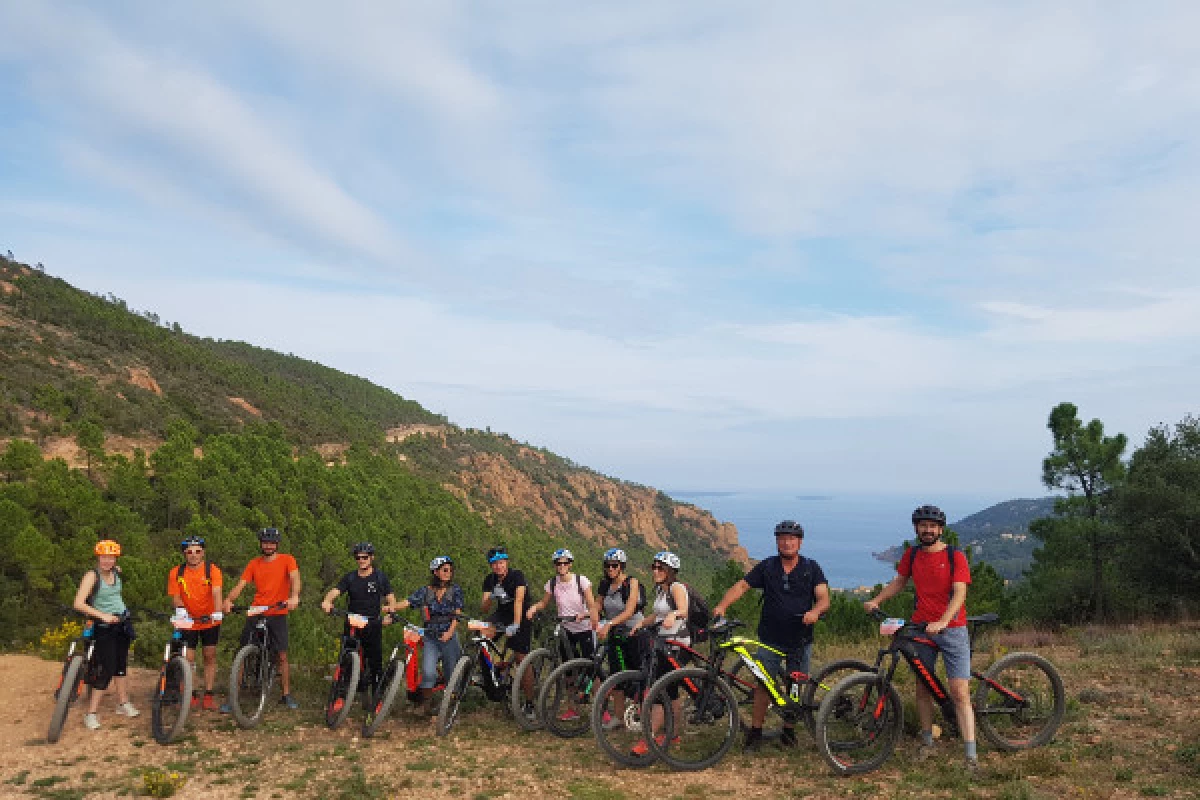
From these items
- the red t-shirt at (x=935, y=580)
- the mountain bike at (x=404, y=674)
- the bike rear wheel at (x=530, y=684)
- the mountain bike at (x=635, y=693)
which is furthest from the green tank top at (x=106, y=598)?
the red t-shirt at (x=935, y=580)

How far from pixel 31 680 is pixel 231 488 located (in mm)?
15349

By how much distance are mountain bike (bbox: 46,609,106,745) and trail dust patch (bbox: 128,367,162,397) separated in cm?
3267

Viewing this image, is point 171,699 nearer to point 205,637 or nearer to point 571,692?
point 205,637

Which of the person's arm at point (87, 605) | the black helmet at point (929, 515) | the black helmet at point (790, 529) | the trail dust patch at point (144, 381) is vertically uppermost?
the trail dust patch at point (144, 381)

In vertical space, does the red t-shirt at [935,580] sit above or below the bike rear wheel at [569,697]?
above

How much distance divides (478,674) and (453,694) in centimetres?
43

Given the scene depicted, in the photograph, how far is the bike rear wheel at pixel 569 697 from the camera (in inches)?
289

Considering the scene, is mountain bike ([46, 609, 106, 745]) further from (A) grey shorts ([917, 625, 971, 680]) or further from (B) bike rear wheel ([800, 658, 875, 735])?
(A) grey shorts ([917, 625, 971, 680])

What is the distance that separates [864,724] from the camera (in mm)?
6055

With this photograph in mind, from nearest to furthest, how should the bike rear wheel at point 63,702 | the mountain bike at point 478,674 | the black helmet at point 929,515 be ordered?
1. the black helmet at point 929,515
2. the bike rear wheel at point 63,702
3. the mountain bike at point 478,674

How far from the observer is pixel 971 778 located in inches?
220

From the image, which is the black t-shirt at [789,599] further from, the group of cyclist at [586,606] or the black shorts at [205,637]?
the black shorts at [205,637]

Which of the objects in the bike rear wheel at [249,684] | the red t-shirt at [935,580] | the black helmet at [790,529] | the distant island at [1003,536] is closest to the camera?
the red t-shirt at [935,580]

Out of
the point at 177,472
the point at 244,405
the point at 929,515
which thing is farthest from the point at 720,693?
the point at 244,405
